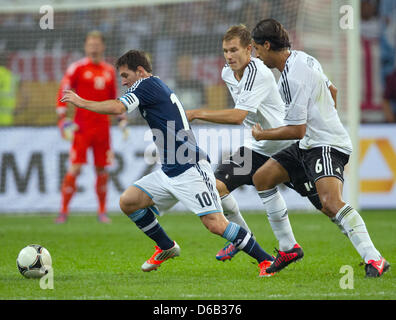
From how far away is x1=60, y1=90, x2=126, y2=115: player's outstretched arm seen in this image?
17.5 feet

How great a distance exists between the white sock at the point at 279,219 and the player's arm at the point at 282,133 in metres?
0.74

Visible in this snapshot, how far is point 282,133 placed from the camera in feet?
18.6

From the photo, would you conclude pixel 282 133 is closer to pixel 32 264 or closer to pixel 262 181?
pixel 262 181

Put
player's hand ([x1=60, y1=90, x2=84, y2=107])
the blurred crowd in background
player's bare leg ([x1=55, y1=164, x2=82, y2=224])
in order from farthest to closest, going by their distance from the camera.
A: the blurred crowd in background → player's bare leg ([x1=55, y1=164, x2=82, y2=224]) → player's hand ([x1=60, y1=90, x2=84, y2=107])

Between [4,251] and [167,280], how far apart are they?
2.59 m

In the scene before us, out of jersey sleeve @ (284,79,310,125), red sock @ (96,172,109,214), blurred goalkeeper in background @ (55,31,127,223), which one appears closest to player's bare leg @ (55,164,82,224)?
blurred goalkeeper in background @ (55,31,127,223)

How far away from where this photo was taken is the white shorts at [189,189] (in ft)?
18.5

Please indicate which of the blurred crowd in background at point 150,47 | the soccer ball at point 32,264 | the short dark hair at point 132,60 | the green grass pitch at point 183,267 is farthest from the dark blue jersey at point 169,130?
the blurred crowd in background at point 150,47

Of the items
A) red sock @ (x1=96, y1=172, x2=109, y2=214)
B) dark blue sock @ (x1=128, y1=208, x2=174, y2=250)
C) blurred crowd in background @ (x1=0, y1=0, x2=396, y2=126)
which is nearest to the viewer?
dark blue sock @ (x1=128, y1=208, x2=174, y2=250)

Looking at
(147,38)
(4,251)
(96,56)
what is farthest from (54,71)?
(4,251)

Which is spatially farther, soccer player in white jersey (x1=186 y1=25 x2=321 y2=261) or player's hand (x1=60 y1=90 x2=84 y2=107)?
soccer player in white jersey (x1=186 y1=25 x2=321 y2=261)

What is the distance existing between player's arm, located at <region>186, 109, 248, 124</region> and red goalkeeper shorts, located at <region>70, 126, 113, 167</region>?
513cm

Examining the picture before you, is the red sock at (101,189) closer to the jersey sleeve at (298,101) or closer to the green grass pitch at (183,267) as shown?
the green grass pitch at (183,267)

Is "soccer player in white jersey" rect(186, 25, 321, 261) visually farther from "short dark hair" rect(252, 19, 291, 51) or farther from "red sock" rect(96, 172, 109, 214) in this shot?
"red sock" rect(96, 172, 109, 214)
